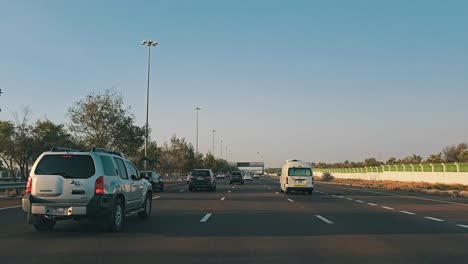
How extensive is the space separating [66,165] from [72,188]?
65 centimetres

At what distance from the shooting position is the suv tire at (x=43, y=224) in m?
13.4

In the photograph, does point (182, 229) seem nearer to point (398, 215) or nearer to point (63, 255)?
point (63, 255)

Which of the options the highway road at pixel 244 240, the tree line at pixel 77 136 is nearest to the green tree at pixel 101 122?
the tree line at pixel 77 136

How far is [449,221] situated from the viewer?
1692cm

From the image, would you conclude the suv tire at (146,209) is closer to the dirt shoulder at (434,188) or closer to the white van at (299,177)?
the white van at (299,177)

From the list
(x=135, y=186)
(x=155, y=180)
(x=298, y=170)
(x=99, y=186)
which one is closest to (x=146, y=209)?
(x=135, y=186)

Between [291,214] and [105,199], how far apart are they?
27.9 feet

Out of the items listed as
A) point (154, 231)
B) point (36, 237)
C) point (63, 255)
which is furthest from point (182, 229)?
point (63, 255)

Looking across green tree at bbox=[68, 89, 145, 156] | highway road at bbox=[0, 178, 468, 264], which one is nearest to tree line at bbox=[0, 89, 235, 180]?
green tree at bbox=[68, 89, 145, 156]

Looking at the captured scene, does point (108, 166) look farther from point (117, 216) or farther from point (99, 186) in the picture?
point (117, 216)

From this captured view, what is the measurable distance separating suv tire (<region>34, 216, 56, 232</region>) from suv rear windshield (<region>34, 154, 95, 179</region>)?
4.92ft

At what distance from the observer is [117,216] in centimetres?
1333

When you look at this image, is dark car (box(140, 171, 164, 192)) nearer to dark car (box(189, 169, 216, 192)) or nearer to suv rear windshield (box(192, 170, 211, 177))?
dark car (box(189, 169, 216, 192))

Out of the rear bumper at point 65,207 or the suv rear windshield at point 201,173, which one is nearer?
the rear bumper at point 65,207
